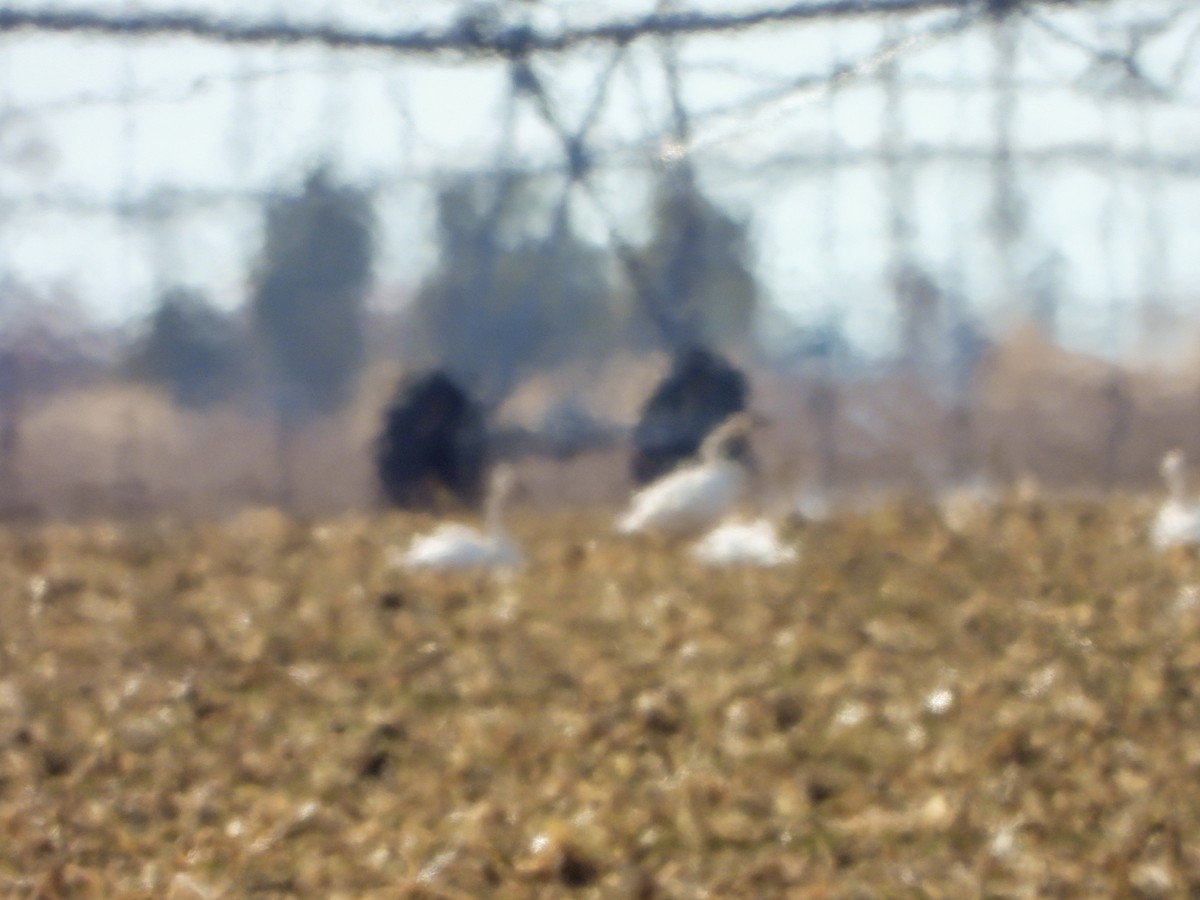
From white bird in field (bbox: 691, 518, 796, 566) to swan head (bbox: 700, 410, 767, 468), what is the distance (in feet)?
2.74

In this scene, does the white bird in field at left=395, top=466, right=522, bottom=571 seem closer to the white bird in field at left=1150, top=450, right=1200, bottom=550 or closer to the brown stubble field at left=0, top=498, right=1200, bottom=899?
the brown stubble field at left=0, top=498, right=1200, bottom=899

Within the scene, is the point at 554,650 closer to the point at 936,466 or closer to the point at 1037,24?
the point at 1037,24

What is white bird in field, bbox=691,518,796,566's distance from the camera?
19.9 feet

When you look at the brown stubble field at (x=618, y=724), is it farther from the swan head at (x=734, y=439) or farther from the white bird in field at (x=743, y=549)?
the swan head at (x=734, y=439)

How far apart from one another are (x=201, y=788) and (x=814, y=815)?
137cm

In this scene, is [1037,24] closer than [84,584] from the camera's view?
Yes

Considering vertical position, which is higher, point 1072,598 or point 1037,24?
point 1037,24

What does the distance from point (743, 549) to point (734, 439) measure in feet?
5.01

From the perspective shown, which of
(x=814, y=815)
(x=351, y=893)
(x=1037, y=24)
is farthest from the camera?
(x=1037, y=24)

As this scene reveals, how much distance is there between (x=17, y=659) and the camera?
5.34 m

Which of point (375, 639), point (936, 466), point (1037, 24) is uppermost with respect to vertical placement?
point (1037, 24)

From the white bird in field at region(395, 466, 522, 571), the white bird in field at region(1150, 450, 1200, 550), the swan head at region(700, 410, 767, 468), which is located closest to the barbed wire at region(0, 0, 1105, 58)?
the white bird in field at region(395, 466, 522, 571)

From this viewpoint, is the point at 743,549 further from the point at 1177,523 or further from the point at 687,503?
the point at 1177,523

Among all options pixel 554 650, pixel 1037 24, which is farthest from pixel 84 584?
pixel 1037 24
